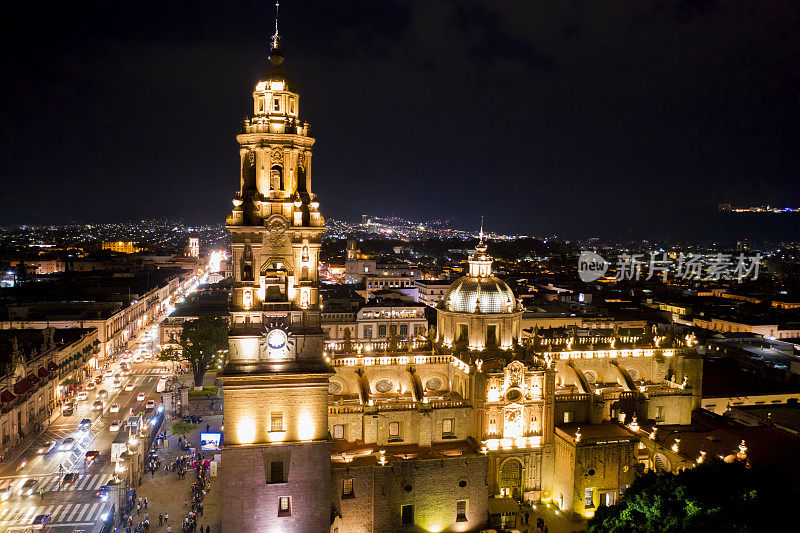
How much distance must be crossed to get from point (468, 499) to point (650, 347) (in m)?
24.8

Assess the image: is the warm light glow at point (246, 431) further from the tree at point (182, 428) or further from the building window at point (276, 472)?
the tree at point (182, 428)

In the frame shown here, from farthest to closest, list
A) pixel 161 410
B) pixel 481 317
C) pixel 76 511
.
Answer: pixel 161 410 < pixel 481 317 < pixel 76 511

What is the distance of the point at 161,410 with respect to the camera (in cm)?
6875

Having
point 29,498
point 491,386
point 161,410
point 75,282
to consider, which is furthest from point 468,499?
point 75,282

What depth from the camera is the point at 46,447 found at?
59125 millimetres

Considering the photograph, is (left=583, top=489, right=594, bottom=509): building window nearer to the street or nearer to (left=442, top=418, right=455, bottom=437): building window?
(left=442, top=418, right=455, bottom=437): building window

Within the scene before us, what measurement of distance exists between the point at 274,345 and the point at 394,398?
579 inches

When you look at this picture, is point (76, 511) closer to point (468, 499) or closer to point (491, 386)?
point (468, 499)

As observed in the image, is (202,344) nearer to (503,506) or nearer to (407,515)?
(407,515)

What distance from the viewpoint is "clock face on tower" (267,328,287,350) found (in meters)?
35.0

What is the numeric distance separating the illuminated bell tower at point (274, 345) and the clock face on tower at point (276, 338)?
0.06 m

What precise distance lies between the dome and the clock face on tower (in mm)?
19214

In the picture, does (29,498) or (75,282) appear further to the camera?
(75,282)

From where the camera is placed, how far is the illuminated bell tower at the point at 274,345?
113 feet
